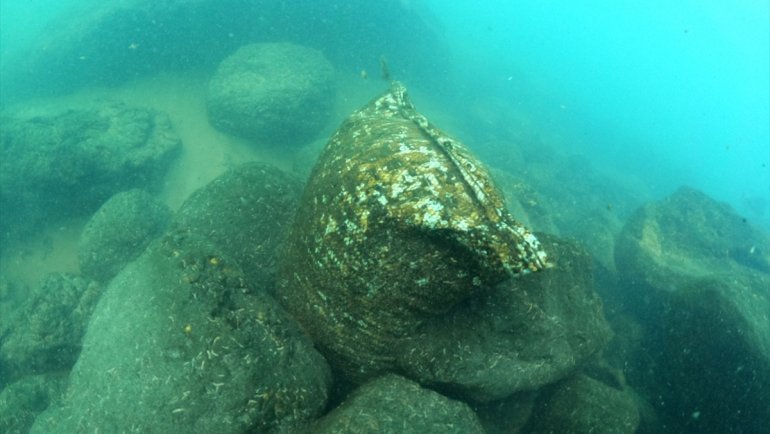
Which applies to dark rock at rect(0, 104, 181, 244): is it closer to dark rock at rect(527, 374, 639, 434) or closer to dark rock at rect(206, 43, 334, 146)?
dark rock at rect(206, 43, 334, 146)

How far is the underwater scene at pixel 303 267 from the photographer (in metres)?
4.28

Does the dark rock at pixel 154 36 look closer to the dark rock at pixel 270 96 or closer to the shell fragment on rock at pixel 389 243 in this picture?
the dark rock at pixel 270 96

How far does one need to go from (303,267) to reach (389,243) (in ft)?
A: 4.53

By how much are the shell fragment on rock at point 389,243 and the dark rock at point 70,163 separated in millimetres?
10465

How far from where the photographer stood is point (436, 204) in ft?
12.9

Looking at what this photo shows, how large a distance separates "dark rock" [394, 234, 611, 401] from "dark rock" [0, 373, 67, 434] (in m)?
6.92

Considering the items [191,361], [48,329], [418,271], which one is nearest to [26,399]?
[48,329]

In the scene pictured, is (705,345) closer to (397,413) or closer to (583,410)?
(583,410)

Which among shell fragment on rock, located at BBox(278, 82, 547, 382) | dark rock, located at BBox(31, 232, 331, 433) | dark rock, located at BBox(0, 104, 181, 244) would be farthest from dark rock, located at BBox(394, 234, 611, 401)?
dark rock, located at BBox(0, 104, 181, 244)

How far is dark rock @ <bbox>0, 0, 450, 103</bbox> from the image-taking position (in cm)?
1683

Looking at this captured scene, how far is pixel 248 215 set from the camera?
7.15 metres

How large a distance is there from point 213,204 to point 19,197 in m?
9.47

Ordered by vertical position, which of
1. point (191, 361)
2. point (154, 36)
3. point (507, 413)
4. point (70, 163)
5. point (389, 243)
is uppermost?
point (389, 243)

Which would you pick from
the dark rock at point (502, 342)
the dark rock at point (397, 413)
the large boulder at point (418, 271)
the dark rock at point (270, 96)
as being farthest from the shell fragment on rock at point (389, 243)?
the dark rock at point (270, 96)
